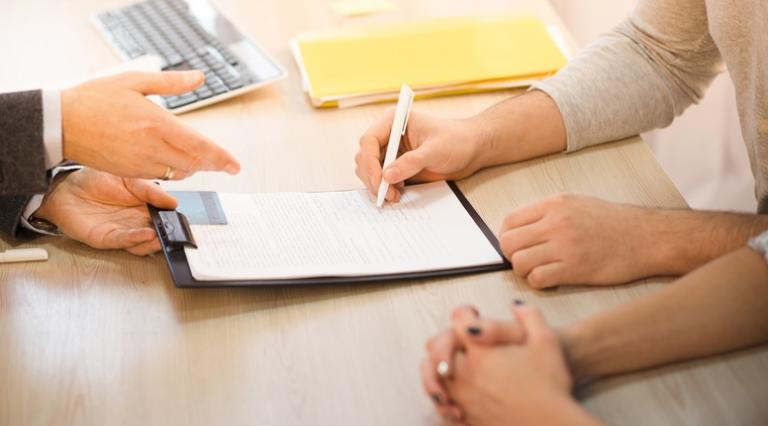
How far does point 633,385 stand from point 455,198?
37 cm

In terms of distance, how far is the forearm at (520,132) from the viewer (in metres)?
1.20

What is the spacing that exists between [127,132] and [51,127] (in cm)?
8

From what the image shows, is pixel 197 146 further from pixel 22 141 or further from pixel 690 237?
pixel 690 237

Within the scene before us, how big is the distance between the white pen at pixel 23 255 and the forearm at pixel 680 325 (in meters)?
0.62

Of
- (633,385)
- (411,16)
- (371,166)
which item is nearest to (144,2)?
(411,16)

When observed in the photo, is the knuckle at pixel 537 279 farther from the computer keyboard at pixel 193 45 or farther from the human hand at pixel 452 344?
the computer keyboard at pixel 193 45

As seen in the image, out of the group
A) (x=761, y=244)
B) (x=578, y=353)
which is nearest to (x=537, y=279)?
(x=578, y=353)

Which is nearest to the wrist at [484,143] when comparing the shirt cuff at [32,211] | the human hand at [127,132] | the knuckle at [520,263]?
the knuckle at [520,263]

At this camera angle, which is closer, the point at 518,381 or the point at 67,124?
the point at 518,381

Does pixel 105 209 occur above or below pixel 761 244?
above

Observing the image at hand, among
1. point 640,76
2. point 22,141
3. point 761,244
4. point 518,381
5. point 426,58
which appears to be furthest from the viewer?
point 426,58

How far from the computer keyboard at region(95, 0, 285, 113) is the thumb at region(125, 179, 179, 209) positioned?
29cm

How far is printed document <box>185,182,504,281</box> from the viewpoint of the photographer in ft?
3.25

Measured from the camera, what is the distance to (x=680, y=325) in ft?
2.87
